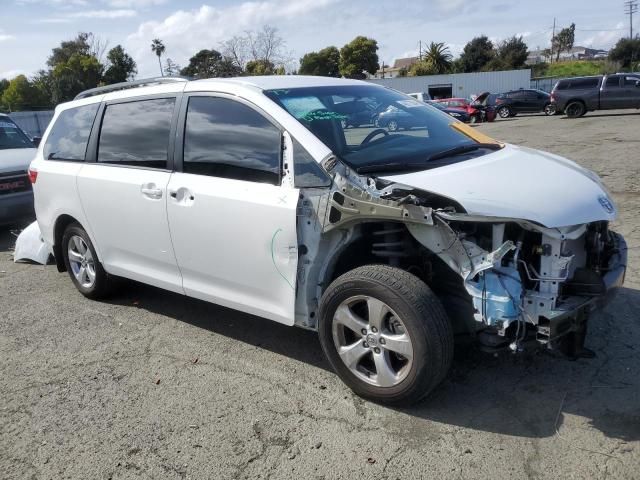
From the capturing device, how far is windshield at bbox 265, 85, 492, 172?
3.62 metres

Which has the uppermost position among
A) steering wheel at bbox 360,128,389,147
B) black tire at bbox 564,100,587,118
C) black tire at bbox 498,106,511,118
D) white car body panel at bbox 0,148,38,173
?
steering wheel at bbox 360,128,389,147

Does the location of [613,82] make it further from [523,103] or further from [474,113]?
[474,113]

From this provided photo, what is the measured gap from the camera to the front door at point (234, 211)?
3.57 metres

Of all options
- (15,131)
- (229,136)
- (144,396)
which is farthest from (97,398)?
(15,131)

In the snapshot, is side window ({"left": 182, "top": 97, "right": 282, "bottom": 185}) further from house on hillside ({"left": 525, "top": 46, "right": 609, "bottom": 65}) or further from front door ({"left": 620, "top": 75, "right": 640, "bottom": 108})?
house on hillside ({"left": 525, "top": 46, "right": 609, "bottom": 65})

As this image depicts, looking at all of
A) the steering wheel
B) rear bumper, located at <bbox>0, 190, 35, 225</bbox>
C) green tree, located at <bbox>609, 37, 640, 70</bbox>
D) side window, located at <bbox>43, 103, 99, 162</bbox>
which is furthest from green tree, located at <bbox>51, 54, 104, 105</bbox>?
green tree, located at <bbox>609, 37, 640, 70</bbox>

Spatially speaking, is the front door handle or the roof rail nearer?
the front door handle

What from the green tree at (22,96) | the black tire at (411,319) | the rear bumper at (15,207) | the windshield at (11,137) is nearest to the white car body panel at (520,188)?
the black tire at (411,319)

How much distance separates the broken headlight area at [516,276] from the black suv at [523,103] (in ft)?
97.5

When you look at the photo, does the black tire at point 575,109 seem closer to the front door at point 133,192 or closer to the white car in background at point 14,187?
the white car in background at point 14,187

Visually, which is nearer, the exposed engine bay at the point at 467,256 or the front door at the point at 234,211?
the exposed engine bay at the point at 467,256

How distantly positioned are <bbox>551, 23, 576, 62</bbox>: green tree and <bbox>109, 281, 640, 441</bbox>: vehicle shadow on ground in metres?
107

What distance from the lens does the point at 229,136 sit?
12.7 ft

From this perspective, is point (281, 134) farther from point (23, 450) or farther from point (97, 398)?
point (23, 450)
